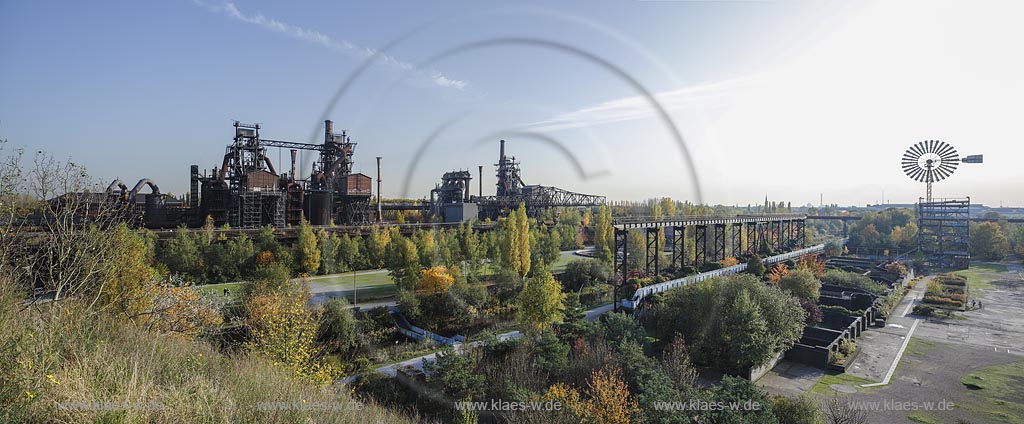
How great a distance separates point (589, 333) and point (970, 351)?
61.9ft

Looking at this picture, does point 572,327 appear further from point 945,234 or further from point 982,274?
point 945,234

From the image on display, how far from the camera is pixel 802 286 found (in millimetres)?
24234

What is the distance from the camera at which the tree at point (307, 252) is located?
30.6m

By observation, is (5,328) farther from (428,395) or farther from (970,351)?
(970,351)

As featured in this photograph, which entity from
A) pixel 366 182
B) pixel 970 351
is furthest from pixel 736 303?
pixel 366 182

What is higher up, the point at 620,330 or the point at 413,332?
the point at 620,330

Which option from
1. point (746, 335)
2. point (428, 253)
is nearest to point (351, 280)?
point (428, 253)

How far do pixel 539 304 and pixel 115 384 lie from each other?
44.6 feet

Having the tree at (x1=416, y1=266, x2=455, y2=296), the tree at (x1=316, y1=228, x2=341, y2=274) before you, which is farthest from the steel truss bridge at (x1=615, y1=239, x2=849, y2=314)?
the tree at (x1=316, y1=228, x2=341, y2=274)

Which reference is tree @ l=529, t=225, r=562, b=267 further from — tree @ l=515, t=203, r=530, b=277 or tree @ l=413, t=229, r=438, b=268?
tree @ l=413, t=229, r=438, b=268

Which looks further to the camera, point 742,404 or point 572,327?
point 572,327

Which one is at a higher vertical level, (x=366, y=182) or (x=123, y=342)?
(x=366, y=182)

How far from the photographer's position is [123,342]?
7418 mm

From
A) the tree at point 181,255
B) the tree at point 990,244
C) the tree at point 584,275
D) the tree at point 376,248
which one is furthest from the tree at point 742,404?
the tree at point 990,244
